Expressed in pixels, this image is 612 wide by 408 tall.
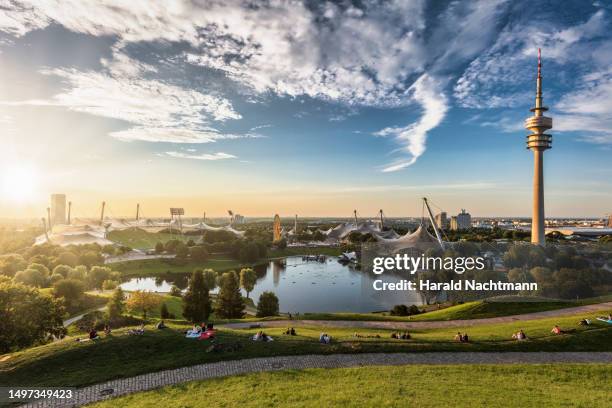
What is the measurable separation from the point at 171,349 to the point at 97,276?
4046cm

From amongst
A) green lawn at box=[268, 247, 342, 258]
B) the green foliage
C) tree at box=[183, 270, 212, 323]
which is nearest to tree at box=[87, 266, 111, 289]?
tree at box=[183, 270, 212, 323]

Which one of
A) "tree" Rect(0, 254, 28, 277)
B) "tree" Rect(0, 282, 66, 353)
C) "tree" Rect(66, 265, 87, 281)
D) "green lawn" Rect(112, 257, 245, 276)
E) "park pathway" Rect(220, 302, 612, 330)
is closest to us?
"tree" Rect(0, 282, 66, 353)

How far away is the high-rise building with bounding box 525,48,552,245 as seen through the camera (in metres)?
62.2

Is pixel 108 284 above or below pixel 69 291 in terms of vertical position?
below

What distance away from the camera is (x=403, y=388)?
1138 centimetres

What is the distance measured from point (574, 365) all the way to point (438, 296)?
3168 cm

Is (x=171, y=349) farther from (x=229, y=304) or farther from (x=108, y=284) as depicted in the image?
(x=108, y=284)

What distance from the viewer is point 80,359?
46.5 feet

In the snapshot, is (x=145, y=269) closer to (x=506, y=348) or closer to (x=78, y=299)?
(x=78, y=299)

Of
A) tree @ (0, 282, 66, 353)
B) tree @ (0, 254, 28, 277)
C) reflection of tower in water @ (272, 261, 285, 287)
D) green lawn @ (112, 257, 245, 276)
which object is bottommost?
reflection of tower in water @ (272, 261, 285, 287)

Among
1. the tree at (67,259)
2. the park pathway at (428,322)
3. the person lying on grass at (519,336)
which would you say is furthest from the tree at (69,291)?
the person lying on grass at (519,336)

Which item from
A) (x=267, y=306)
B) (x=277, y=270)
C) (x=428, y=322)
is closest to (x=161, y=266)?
(x=277, y=270)

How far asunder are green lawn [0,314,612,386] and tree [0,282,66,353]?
15.1ft

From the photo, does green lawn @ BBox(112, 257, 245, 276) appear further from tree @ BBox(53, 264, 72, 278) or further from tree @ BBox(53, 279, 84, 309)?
tree @ BBox(53, 279, 84, 309)
